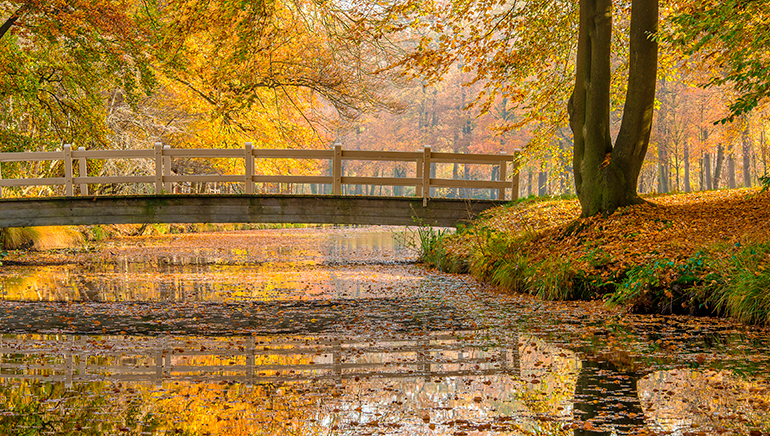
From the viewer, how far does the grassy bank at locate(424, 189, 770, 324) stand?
7.25m

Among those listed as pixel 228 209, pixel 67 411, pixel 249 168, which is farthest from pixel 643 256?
pixel 228 209

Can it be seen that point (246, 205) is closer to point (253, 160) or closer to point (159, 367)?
point (253, 160)

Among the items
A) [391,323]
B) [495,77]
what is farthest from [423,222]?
[391,323]

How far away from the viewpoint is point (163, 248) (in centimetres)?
1795

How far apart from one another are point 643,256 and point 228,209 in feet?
31.4

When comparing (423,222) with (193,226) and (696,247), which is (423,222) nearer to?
(696,247)

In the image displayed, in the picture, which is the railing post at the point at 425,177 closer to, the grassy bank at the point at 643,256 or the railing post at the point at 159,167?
the grassy bank at the point at 643,256

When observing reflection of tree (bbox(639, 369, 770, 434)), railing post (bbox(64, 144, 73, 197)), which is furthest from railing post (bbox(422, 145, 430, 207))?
reflection of tree (bbox(639, 369, 770, 434))

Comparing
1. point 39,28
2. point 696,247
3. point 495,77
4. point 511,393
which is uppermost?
point 39,28

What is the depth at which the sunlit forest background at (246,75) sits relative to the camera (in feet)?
41.7

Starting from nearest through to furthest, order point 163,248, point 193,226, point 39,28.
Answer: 1. point 39,28
2. point 163,248
3. point 193,226

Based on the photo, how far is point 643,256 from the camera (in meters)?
8.65

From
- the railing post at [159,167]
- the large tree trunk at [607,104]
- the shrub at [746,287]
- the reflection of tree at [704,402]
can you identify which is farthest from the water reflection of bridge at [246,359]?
the railing post at [159,167]

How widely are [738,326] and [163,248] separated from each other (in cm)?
1489
